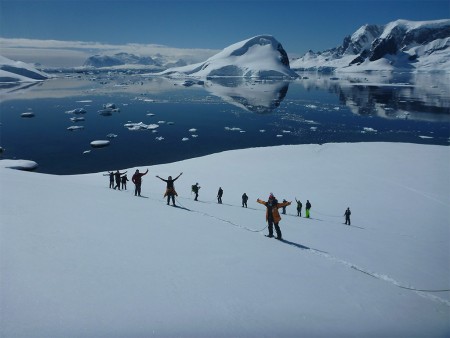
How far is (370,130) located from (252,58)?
155 meters

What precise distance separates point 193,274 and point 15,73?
182931mm

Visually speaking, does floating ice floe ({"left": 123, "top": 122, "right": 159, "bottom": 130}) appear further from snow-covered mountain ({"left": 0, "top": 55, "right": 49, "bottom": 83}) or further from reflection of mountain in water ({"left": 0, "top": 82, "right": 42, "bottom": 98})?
snow-covered mountain ({"left": 0, "top": 55, "right": 49, "bottom": 83})

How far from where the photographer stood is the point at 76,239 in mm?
7734

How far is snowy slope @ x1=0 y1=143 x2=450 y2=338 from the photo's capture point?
17.6 ft

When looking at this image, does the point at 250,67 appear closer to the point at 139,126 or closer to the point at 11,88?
the point at 11,88

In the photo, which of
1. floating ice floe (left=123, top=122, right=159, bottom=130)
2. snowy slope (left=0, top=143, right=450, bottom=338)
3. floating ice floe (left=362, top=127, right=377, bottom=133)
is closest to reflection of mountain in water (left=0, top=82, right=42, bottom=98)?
floating ice floe (left=123, top=122, right=159, bottom=130)

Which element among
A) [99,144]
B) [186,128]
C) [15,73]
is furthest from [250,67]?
[99,144]

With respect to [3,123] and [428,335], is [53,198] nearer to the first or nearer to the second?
[428,335]

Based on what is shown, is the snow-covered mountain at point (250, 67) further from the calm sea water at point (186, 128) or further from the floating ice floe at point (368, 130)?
the floating ice floe at point (368, 130)

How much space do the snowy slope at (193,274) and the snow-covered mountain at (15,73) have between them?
158 metres

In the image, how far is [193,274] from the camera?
6.75 m

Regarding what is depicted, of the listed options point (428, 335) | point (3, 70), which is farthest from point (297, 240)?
point (3, 70)

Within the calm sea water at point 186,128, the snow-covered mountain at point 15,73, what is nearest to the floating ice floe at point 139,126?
the calm sea water at point 186,128

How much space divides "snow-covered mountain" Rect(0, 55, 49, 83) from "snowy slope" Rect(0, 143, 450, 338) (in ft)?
519
